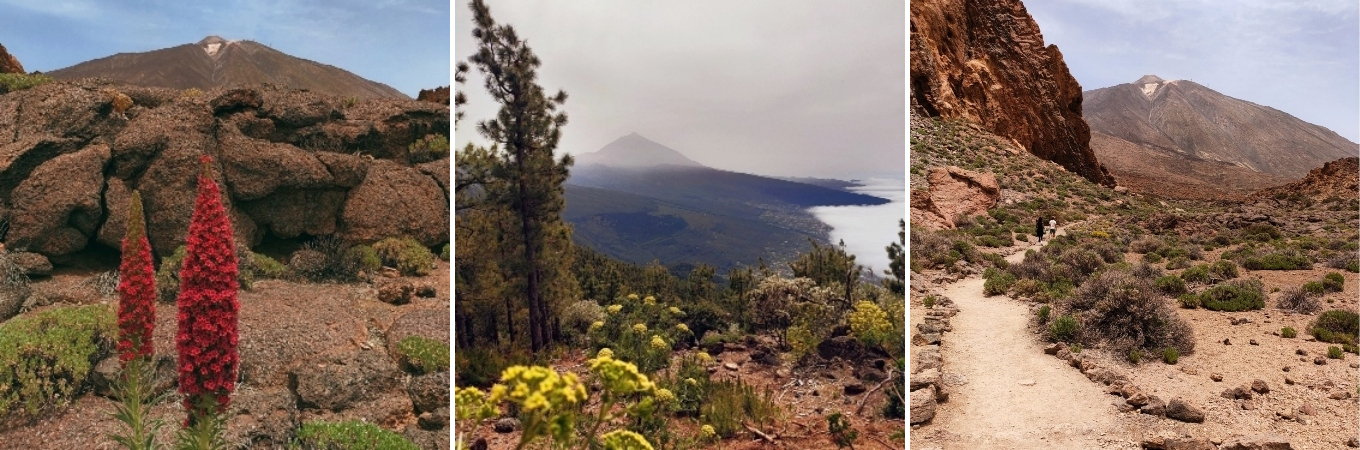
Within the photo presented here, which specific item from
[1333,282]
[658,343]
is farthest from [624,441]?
[1333,282]

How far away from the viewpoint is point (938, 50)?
28.3 meters

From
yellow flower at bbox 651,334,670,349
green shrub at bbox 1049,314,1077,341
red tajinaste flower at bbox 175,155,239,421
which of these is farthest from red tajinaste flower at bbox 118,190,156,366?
green shrub at bbox 1049,314,1077,341

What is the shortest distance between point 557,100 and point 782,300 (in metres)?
1.09

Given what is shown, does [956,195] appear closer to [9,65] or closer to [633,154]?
[633,154]

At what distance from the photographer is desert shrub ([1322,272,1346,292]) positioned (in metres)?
9.58

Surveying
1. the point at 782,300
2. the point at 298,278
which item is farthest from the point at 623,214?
the point at 298,278

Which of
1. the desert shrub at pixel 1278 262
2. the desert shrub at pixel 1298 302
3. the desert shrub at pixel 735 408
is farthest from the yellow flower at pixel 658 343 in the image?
the desert shrub at pixel 1278 262

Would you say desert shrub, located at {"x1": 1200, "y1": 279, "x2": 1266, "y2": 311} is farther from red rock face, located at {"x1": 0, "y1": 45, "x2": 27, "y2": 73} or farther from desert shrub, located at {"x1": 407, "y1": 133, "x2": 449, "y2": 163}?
red rock face, located at {"x1": 0, "y1": 45, "x2": 27, "y2": 73}

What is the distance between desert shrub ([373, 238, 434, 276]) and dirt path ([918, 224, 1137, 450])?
19.3 feet

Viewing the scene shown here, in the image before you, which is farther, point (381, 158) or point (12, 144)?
point (381, 158)

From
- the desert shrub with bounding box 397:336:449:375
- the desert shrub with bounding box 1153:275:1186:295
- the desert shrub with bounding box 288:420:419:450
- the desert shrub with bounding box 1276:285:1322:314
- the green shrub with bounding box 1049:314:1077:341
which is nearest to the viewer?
the desert shrub with bounding box 288:420:419:450

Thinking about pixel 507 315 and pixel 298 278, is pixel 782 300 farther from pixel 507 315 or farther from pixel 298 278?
pixel 298 278

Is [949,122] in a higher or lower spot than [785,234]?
higher

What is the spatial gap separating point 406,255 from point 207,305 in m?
4.63
